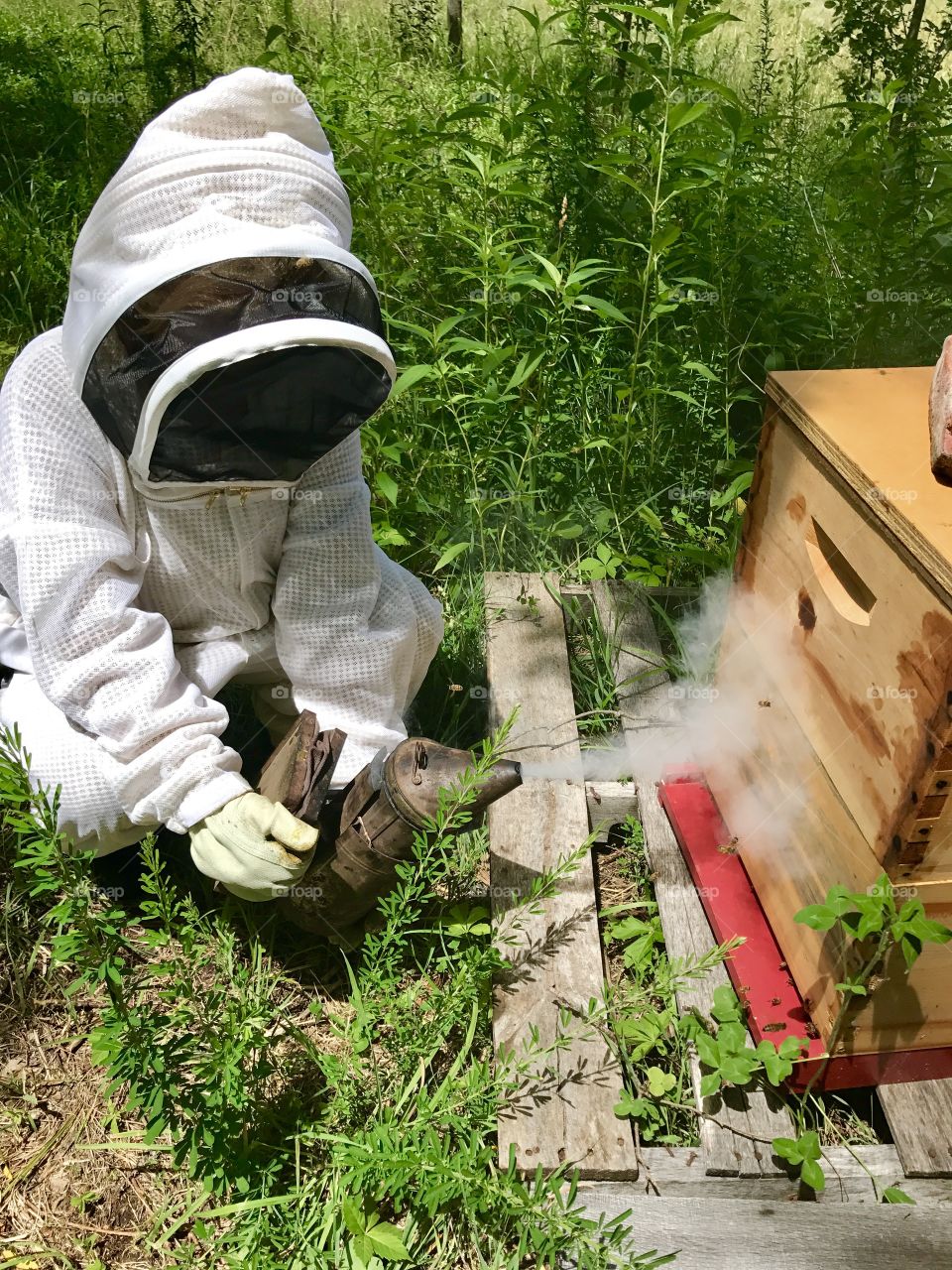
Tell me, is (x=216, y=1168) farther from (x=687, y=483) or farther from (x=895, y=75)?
(x=895, y=75)

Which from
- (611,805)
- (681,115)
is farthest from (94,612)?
(681,115)

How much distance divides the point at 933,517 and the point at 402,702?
4.52ft

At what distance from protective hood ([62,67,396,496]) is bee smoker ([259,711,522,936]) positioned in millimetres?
681

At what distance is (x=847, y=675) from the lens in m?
1.89

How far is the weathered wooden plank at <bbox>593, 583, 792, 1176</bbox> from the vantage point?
198 cm

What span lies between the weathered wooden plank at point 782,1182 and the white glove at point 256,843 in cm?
83

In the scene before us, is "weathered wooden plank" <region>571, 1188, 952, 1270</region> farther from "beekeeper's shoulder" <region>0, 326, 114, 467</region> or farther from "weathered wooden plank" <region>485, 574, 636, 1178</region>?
"beekeeper's shoulder" <region>0, 326, 114, 467</region>

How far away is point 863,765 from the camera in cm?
185

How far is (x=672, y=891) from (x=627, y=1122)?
2.05ft

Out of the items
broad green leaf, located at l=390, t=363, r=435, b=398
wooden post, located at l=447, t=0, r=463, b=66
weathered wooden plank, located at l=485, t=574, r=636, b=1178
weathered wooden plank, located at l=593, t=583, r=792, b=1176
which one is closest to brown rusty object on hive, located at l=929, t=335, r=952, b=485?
weathered wooden plank, located at l=593, t=583, r=792, b=1176

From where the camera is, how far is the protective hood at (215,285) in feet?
5.58

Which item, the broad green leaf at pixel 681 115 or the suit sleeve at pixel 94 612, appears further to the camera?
the broad green leaf at pixel 681 115

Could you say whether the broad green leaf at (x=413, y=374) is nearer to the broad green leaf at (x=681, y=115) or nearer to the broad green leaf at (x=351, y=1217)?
the broad green leaf at (x=681, y=115)

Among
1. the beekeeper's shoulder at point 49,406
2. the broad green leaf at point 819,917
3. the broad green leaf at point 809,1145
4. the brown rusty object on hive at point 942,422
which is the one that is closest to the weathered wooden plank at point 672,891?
the broad green leaf at point 809,1145
